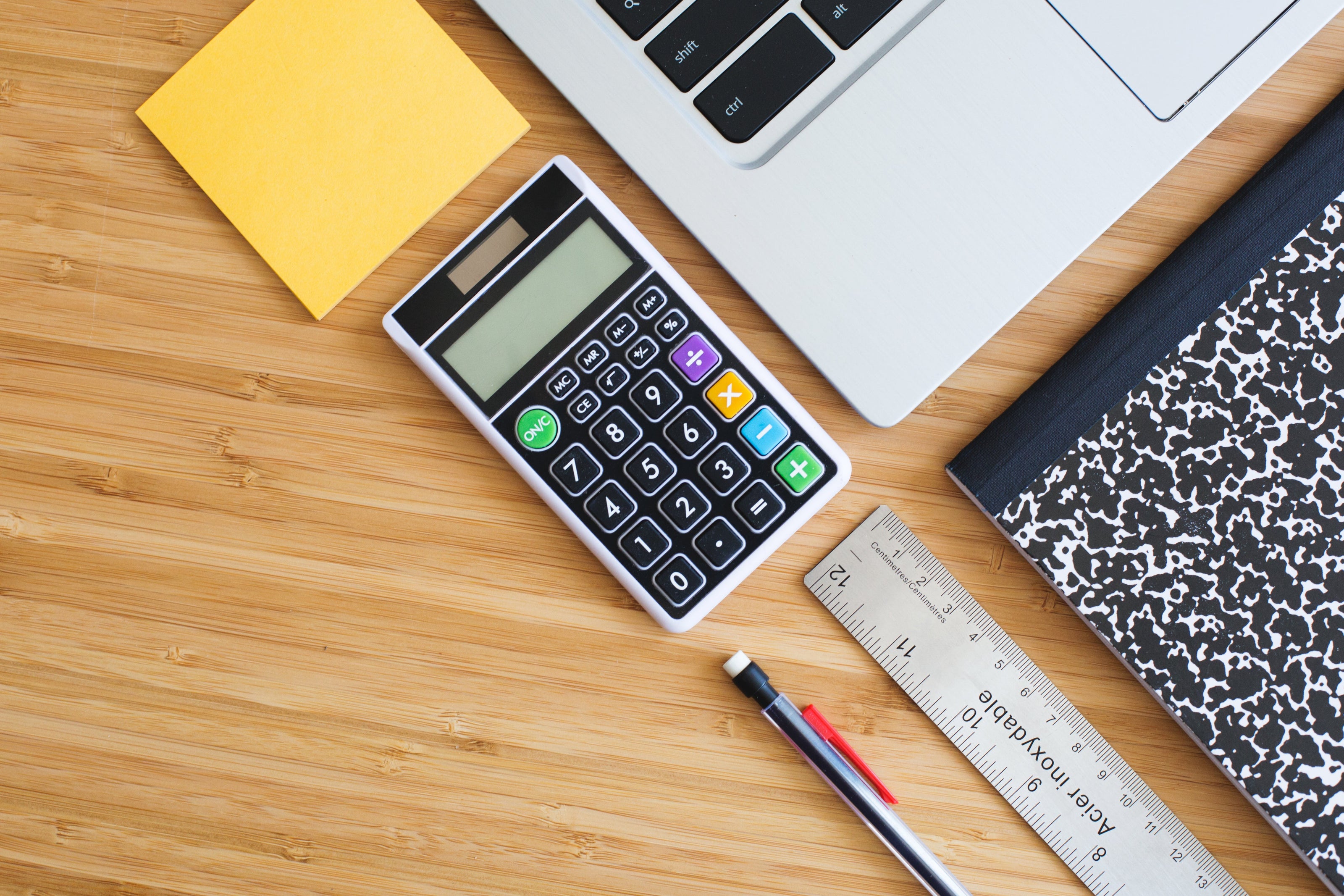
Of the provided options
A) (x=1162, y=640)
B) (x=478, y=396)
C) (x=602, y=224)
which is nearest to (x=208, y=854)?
(x=478, y=396)

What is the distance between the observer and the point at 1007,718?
1.81 feet

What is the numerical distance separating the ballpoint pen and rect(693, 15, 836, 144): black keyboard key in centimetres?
32

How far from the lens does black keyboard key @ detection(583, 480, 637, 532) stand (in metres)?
0.52

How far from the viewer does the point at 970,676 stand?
0.55 meters

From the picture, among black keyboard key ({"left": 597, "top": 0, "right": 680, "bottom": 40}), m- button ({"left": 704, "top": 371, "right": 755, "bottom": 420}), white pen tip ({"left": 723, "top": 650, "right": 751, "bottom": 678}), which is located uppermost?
black keyboard key ({"left": 597, "top": 0, "right": 680, "bottom": 40})

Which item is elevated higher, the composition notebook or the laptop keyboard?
the laptop keyboard

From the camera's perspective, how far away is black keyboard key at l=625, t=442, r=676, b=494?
51 cm

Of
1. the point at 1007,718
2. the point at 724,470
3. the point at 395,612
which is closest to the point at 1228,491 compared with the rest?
the point at 1007,718

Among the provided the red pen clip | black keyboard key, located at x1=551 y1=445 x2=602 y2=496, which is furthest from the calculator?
the red pen clip

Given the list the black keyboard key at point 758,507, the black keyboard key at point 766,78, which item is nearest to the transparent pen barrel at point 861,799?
the black keyboard key at point 758,507

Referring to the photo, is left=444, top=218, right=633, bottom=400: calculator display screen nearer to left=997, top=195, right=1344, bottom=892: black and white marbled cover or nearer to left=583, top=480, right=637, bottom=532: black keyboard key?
left=583, top=480, right=637, bottom=532: black keyboard key

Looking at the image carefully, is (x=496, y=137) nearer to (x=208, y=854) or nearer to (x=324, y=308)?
(x=324, y=308)

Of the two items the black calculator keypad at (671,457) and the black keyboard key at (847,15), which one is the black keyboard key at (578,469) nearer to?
the black calculator keypad at (671,457)

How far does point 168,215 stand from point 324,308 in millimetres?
120
